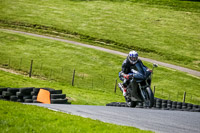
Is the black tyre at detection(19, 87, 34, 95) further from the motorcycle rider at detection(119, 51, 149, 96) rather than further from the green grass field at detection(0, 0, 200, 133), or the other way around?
the motorcycle rider at detection(119, 51, 149, 96)

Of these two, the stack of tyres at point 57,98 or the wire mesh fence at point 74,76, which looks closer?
the stack of tyres at point 57,98

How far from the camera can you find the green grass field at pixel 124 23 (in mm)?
56875

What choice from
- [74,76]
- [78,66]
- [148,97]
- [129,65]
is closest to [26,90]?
[129,65]

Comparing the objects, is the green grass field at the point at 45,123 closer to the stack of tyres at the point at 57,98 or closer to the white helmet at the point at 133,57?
the white helmet at the point at 133,57

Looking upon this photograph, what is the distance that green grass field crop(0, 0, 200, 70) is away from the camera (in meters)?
56.9

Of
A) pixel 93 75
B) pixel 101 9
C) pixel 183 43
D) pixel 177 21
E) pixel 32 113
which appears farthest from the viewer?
pixel 101 9

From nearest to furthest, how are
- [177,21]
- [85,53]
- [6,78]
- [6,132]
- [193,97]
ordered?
[6,132], [6,78], [193,97], [85,53], [177,21]

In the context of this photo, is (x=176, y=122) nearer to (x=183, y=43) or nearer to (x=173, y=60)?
(x=173, y=60)

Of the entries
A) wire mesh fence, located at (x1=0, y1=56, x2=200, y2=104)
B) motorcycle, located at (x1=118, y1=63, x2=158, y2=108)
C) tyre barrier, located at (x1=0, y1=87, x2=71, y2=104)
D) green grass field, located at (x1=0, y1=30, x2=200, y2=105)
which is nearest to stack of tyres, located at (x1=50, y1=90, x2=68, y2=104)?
tyre barrier, located at (x1=0, y1=87, x2=71, y2=104)

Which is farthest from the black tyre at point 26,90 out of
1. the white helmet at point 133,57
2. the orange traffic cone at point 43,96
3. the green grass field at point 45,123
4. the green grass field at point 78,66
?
the green grass field at point 78,66

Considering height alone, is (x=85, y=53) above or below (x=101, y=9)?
below

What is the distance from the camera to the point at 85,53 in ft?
158

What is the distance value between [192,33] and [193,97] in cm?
3321

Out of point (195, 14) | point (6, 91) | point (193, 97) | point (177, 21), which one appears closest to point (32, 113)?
→ point (6, 91)
